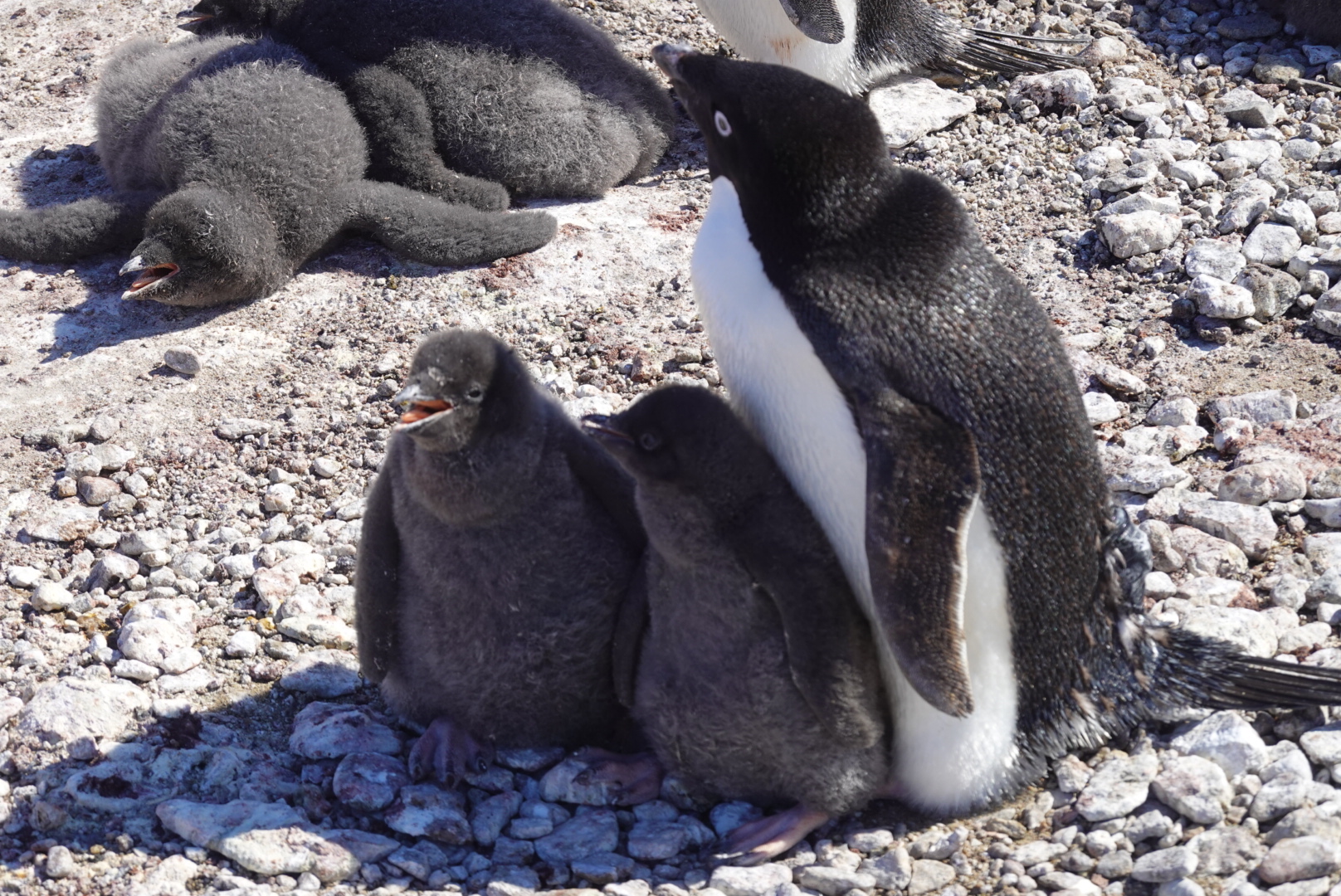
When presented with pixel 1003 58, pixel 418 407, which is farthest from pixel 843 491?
pixel 1003 58

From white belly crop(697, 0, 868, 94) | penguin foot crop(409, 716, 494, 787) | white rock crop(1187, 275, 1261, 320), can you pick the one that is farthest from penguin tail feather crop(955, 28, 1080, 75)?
penguin foot crop(409, 716, 494, 787)

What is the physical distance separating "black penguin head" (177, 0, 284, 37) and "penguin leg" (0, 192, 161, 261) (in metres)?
0.97

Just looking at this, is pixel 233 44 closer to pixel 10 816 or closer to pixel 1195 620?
pixel 10 816

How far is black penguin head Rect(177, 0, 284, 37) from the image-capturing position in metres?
5.81

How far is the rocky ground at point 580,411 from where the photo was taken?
2.85 m

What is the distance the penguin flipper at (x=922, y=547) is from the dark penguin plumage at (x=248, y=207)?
109 inches

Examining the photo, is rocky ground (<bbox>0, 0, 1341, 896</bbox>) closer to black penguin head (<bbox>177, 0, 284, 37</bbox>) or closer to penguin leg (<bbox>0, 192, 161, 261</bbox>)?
penguin leg (<bbox>0, 192, 161, 261</bbox>)

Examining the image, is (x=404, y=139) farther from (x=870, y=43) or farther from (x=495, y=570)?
(x=495, y=570)

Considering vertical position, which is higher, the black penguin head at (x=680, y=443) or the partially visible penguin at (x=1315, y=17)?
the partially visible penguin at (x=1315, y=17)

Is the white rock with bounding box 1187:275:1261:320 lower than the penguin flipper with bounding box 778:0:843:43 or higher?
lower

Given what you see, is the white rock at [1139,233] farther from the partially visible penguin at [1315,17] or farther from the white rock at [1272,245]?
the partially visible penguin at [1315,17]

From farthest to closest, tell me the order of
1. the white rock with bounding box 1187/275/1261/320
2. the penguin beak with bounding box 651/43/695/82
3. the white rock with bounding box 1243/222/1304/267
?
1. the white rock with bounding box 1243/222/1304/267
2. the white rock with bounding box 1187/275/1261/320
3. the penguin beak with bounding box 651/43/695/82

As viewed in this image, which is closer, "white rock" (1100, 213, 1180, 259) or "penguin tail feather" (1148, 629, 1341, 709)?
"penguin tail feather" (1148, 629, 1341, 709)

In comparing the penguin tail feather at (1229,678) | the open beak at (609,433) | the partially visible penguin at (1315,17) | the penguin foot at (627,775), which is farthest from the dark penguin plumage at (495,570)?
the partially visible penguin at (1315,17)
